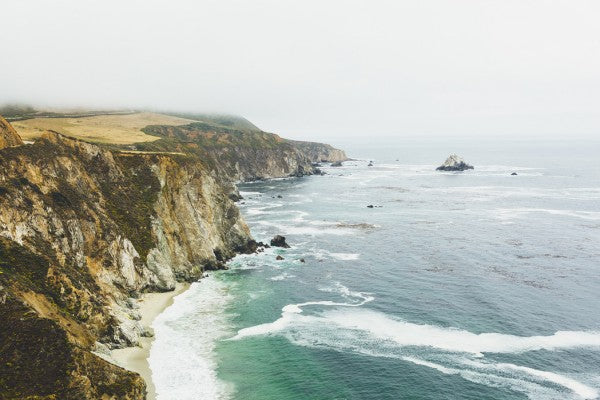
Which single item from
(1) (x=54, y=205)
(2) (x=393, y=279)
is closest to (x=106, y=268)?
(1) (x=54, y=205)

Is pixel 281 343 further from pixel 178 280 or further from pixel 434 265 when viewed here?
pixel 434 265

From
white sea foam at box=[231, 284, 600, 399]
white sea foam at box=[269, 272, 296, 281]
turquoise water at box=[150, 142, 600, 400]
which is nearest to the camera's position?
turquoise water at box=[150, 142, 600, 400]

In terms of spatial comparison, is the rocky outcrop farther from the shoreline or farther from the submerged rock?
the submerged rock

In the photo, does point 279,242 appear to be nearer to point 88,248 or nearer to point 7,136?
point 88,248

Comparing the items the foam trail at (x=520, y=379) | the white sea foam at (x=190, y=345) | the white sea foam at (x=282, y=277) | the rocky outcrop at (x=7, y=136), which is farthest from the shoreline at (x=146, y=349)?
the rocky outcrop at (x=7, y=136)

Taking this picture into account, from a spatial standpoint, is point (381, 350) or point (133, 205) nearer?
point (381, 350)

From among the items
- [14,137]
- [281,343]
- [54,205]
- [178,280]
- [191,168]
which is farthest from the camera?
[191,168]

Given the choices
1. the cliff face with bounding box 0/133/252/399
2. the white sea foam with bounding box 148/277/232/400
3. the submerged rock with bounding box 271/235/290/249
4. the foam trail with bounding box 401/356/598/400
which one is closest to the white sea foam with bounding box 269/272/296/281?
the white sea foam with bounding box 148/277/232/400
